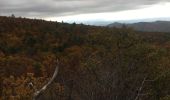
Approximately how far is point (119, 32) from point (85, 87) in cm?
632

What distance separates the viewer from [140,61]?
20609 millimetres

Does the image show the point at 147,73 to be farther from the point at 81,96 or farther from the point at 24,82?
the point at 24,82

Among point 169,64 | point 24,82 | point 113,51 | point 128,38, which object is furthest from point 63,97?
point 169,64

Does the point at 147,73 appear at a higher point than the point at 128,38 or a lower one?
lower

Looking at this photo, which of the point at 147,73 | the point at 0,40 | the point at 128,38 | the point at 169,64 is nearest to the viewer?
the point at 147,73

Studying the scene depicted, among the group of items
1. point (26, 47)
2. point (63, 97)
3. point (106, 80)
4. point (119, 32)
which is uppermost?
point (119, 32)

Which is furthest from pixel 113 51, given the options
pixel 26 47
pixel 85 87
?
pixel 26 47

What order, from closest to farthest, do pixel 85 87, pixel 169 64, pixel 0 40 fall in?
pixel 85 87, pixel 169 64, pixel 0 40

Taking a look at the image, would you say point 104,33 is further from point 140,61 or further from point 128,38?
point 140,61

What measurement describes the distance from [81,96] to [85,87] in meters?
0.77

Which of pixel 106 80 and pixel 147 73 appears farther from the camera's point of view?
pixel 147 73

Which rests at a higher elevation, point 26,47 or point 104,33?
point 104,33

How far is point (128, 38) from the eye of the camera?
22.5 m

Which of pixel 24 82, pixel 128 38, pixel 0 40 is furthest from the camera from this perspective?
pixel 0 40
